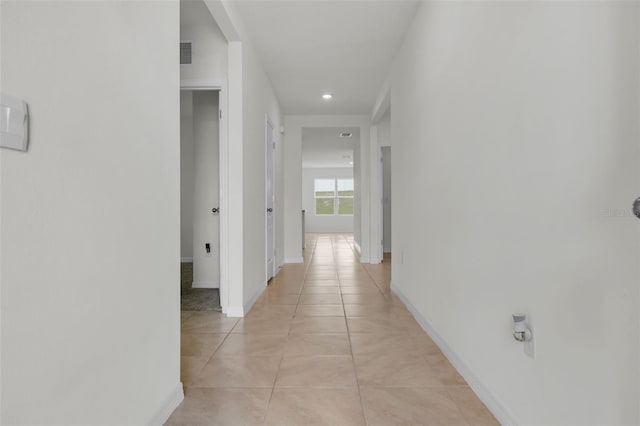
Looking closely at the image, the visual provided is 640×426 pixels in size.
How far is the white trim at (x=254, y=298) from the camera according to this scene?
3.39m

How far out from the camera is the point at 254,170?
3.83m

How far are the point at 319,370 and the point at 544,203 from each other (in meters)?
1.44

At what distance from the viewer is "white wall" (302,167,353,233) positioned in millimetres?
14195

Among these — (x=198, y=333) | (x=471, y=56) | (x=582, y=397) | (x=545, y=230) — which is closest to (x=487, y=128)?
(x=471, y=56)

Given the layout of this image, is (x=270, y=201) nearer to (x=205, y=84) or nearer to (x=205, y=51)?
(x=205, y=84)

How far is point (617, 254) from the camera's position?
0.98m

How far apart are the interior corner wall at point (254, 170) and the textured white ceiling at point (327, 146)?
259 centimetres

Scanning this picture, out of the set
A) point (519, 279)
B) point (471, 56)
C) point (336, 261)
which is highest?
point (471, 56)

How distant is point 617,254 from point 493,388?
967 mm

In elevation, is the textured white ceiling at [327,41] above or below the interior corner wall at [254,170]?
above

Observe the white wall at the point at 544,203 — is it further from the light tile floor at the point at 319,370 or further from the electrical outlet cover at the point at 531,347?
the light tile floor at the point at 319,370
